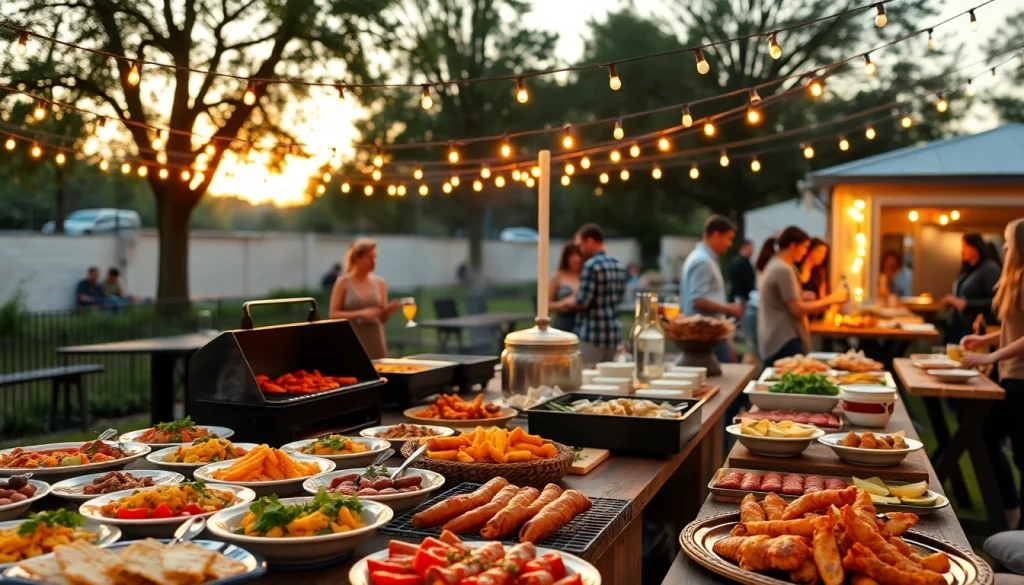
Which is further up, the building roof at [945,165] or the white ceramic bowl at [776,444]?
the building roof at [945,165]

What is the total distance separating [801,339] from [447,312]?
7344mm

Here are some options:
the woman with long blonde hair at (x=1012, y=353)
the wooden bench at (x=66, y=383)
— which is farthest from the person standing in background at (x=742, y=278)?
the wooden bench at (x=66, y=383)

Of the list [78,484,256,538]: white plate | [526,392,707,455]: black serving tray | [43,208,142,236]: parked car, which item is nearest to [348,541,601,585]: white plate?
[78,484,256,538]: white plate

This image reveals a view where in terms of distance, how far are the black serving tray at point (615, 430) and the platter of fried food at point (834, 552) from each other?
2.89ft

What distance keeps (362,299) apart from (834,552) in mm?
5506

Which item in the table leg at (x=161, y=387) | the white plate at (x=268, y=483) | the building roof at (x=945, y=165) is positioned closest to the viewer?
the white plate at (x=268, y=483)

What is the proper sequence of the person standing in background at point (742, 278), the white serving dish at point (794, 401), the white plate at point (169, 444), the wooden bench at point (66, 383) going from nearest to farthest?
the white plate at point (169, 444) → the white serving dish at point (794, 401) → the wooden bench at point (66, 383) → the person standing in background at point (742, 278)

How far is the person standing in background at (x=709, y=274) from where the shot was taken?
6895 mm

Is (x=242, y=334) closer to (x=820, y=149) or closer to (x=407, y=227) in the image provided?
(x=820, y=149)

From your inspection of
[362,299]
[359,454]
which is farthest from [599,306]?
[359,454]

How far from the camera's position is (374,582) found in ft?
5.47

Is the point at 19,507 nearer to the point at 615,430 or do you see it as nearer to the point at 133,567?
the point at 133,567

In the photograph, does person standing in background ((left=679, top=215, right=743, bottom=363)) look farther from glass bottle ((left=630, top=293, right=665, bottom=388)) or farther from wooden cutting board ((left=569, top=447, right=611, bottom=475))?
wooden cutting board ((left=569, top=447, right=611, bottom=475))

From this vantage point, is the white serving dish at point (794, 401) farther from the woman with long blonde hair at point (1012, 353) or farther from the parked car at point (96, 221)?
the parked car at point (96, 221)
